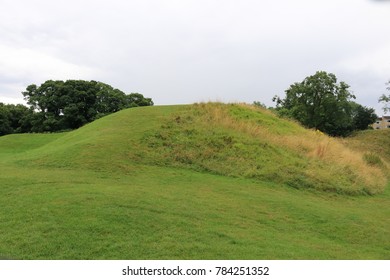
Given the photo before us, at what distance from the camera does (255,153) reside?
13.8m

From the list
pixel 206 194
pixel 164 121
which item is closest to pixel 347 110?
pixel 164 121

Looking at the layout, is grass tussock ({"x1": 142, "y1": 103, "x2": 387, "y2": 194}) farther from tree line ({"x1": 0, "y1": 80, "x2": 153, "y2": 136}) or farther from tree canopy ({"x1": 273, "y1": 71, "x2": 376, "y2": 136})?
tree line ({"x1": 0, "y1": 80, "x2": 153, "y2": 136})

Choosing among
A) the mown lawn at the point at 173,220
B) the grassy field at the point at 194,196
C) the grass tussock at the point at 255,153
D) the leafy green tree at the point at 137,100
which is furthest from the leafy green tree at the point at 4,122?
the mown lawn at the point at 173,220

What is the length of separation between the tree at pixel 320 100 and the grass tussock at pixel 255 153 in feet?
76.1

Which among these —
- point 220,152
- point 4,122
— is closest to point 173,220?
point 220,152

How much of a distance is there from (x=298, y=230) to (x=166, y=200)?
2991 mm

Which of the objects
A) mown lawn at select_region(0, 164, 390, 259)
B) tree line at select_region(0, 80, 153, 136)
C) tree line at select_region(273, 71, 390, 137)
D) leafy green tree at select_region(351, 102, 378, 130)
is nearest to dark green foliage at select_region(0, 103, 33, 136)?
tree line at select_region(0, 80, 153, 136)

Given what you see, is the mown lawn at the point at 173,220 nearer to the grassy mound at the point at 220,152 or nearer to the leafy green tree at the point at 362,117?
the grassy mound at the point at 220,152

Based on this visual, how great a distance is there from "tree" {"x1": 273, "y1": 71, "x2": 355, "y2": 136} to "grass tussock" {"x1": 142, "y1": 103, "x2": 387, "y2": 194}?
76.1 ft

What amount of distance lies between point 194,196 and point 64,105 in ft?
139

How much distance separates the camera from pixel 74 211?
6.62 metres

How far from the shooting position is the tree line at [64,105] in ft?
149

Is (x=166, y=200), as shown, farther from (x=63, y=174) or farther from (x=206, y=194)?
(x=63, y=174)

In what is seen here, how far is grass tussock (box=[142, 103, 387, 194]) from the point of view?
1206cm
